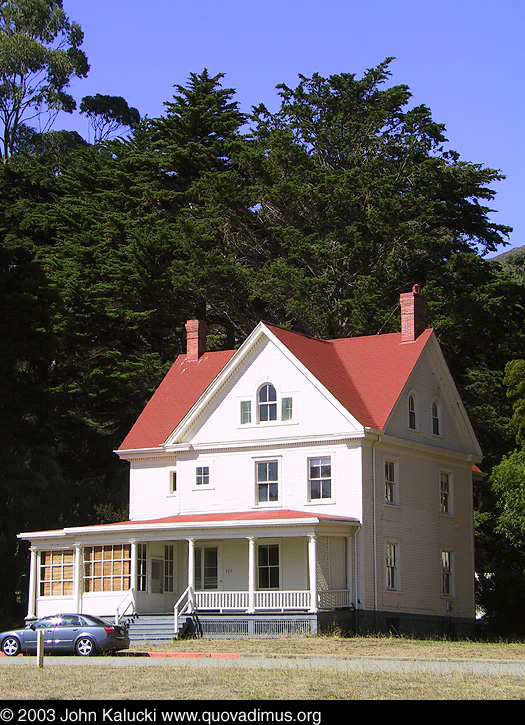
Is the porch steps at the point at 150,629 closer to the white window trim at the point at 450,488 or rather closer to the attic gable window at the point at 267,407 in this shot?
the attic gable window at the point at 267,407

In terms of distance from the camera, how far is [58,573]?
43812mm

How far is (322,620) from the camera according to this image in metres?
37.5

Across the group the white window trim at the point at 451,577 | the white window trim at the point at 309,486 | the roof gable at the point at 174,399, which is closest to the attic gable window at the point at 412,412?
the white window trim at the point at 309,486

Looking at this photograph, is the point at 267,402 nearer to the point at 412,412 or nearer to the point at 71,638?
the point at 412,412

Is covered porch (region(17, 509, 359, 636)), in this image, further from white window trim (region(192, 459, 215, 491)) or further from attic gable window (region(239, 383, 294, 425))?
attic gable window (region(239, 383, 294, 425))

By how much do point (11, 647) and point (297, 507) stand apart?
11.8m

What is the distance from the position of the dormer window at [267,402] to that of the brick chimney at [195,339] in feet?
25.4

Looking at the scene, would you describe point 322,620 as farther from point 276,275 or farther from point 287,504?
point 276,275

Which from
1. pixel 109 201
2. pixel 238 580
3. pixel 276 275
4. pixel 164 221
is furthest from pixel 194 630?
pixel 109 201

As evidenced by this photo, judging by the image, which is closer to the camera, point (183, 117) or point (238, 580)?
point (238, 580)

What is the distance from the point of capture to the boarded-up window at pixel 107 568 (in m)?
42.0

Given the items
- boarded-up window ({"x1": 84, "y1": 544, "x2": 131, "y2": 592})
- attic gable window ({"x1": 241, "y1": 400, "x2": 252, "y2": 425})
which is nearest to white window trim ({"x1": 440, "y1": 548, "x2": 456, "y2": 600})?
attic gable window ({"x1": 241, "y1": 400, "x2": 252, "y2": 425})

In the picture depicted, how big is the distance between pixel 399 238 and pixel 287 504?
19.1m

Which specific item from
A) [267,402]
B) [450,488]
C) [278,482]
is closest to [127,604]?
[278,482]
